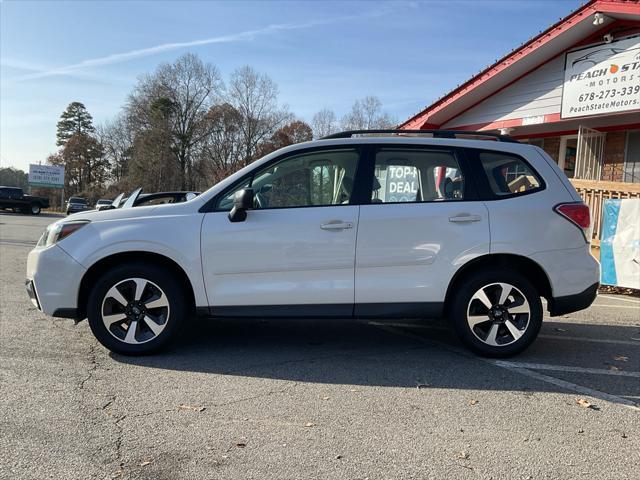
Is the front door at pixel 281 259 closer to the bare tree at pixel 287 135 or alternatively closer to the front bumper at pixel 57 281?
the front bumper at pixel 57 281

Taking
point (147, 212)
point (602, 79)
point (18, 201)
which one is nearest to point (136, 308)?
point (147, 212)

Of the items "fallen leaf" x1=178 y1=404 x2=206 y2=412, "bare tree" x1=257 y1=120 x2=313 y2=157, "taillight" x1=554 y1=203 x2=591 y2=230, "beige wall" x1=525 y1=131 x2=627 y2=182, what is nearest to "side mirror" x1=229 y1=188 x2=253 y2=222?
"fallen leaf" x1=178 y1=404 x2=206 y2=412

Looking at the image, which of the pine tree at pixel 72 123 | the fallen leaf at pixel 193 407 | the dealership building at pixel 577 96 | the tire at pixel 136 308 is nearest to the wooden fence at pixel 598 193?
the dealership building at pixel 577 96

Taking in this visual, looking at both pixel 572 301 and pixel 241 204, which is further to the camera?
pixel 572 301

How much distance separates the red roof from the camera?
10.2 meters

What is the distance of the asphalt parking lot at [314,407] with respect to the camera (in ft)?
8.96

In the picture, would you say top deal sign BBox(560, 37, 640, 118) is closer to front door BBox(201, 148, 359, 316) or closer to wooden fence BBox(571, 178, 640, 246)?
wooden fence BBox(571, 178, 640, 246)

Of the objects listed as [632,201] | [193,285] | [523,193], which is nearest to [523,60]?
[632,201]

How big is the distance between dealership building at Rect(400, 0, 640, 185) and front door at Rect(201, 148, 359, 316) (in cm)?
676

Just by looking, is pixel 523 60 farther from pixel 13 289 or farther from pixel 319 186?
pixel 13 289

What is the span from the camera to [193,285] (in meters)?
4.29

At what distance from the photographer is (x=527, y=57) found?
38.5 feet

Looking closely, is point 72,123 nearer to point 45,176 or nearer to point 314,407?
point 45,176

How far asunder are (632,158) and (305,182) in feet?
33.5
